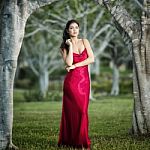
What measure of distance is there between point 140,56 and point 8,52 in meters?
3.22

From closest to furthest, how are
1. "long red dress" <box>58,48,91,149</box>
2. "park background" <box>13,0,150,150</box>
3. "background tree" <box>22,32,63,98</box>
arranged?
"long red dress" <box>58,48,91,149</box>
"park background" <box>13,0,150,150</box>
"background tree" <box>22,32,63,98</box>

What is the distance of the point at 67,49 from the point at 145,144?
254 centimetres

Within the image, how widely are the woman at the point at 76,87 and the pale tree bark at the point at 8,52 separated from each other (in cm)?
94

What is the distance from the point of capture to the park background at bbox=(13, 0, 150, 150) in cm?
1160

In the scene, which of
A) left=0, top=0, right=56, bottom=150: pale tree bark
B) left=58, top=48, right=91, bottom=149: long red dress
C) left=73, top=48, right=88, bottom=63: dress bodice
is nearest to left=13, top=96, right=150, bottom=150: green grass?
left=58, top=48, right=91, bottom=149: long red dress

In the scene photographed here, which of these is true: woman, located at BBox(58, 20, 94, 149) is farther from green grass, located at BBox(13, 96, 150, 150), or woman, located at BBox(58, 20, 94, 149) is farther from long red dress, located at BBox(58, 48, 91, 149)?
green grass, located at BBox(13, 96, 150, 150)

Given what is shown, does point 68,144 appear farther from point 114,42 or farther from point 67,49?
point 114,42

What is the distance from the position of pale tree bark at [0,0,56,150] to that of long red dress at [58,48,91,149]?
1.06m

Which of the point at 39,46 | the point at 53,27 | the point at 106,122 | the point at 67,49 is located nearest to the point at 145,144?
the point at 67,49

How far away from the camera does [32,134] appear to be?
1254 centimetres

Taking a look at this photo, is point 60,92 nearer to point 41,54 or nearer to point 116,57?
point 41,54

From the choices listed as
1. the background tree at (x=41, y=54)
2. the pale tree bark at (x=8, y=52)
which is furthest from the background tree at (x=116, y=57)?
the pale tree bark at (x=8, y=52)

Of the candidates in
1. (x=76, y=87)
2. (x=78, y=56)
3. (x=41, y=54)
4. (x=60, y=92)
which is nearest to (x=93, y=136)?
(x=76, y=87)

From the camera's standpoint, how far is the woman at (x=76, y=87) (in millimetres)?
9578
